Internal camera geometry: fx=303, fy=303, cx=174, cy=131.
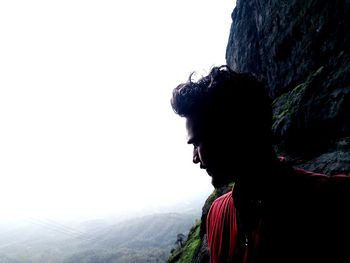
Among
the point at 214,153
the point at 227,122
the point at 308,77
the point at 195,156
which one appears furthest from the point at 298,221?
the point at 308,77

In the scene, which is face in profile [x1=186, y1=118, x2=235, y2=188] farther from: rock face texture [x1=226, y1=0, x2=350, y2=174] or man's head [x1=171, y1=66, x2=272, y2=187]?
rock face texture [x1=226, y1=0, x2=350, y2=174]

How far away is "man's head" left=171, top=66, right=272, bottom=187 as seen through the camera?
7.65 feet

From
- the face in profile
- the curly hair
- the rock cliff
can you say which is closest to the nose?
the face in profile

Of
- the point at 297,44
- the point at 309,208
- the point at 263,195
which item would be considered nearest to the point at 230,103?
the point at 263,195

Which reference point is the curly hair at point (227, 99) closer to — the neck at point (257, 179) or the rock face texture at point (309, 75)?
the neck at point (257, 179)

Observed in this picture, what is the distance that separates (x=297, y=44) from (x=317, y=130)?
3634 millimetres

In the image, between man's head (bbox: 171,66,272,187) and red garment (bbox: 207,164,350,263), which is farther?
man's head (bbox: 171,66,272,187)

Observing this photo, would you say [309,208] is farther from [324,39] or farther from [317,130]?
[324,39]

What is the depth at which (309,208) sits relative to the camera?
1.90 m

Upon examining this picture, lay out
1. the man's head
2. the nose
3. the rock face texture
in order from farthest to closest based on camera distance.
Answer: the rock face texture → the nose → the man's head

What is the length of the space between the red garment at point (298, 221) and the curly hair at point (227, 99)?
1.61 ft

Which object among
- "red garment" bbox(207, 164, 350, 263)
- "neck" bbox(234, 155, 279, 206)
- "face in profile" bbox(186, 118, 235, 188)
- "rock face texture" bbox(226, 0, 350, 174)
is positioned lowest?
"red garment" bbox(207, 164, 350, 263)

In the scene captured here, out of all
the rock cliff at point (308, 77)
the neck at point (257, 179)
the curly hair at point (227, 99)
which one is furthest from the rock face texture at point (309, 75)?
the neck at point (257, 179)

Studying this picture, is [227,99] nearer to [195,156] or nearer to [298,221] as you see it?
[195,156]
